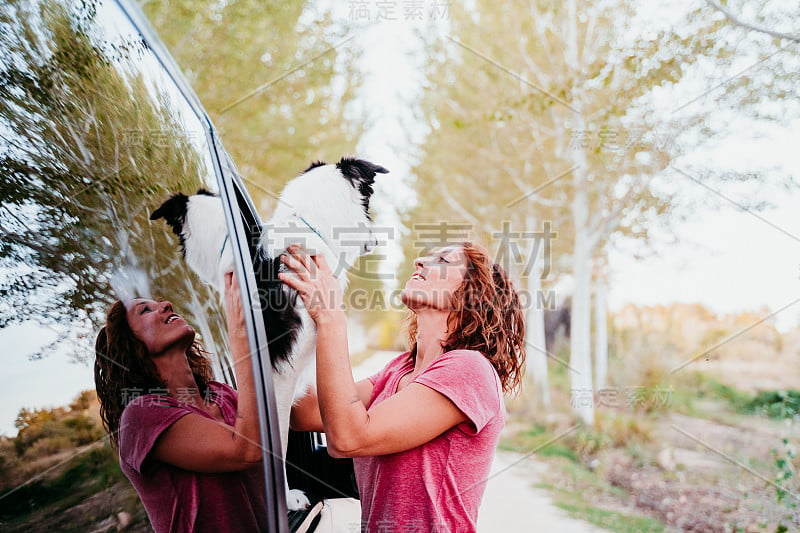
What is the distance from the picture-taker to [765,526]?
187 inches

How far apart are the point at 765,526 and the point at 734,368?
11.8ft

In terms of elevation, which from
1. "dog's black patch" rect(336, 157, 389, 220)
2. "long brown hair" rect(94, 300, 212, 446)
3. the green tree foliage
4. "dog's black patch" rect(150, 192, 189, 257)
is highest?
"dog's black patch" rect(336, 157, 389, 220)

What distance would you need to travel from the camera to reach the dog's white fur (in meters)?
Answer: 1.20

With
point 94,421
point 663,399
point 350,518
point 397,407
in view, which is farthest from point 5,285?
point 663,399

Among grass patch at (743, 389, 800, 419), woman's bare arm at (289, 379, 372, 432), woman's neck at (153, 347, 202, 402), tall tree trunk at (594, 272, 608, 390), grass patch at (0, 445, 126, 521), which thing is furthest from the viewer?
tall tree trunk at (594, 272, 608, 390)

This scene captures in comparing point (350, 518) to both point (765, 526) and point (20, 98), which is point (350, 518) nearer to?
point (20, 98)

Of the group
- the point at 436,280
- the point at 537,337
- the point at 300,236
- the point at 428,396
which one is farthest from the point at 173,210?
the point at 537,337

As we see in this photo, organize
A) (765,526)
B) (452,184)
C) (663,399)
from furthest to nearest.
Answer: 1. (452,184)
2. (663,399)
3. (765,526)

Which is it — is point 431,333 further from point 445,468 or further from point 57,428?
point 57,428

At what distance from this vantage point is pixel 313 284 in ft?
4.47

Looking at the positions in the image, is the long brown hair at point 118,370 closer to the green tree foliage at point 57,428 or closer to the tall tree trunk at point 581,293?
the green tree foliage at point 57,428

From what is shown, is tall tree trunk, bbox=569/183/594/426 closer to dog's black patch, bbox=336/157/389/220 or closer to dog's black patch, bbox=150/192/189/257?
dog's black patch, bbox=336/157/389/220

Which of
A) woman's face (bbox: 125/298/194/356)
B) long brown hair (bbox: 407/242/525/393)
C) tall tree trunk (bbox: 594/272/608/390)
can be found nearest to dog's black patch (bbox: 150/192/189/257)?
woman's face (bbox: 125/298/194/356)

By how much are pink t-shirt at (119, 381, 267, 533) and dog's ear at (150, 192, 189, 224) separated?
1.05ft
